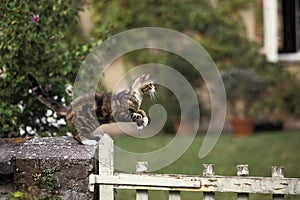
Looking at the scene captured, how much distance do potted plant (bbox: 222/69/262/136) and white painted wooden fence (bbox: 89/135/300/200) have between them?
6335 millimetres

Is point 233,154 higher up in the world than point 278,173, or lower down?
higher up

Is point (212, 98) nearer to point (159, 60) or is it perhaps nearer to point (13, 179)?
point (159, 60)

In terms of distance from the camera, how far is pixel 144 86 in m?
4.80

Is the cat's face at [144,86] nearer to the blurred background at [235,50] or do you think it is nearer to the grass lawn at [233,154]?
the grass lawn at [233,154]

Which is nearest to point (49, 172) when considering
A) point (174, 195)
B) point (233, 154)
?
point (174, 195)

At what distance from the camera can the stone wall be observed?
4.52 metres

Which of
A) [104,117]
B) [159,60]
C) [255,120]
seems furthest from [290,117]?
[104,117]

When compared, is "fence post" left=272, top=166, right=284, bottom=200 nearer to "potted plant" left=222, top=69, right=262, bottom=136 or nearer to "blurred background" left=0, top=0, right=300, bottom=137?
"blurred background" left=0, top=0, right=300, bottom=137

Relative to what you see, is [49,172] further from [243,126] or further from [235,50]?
[235,50]

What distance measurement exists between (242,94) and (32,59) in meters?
5.29

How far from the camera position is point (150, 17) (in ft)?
37.5

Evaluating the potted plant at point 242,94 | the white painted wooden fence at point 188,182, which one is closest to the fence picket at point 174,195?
the white painted wooden fence at point 188,182

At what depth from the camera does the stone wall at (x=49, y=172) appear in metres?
4.52

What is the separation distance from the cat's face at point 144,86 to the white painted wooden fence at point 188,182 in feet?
1.50
